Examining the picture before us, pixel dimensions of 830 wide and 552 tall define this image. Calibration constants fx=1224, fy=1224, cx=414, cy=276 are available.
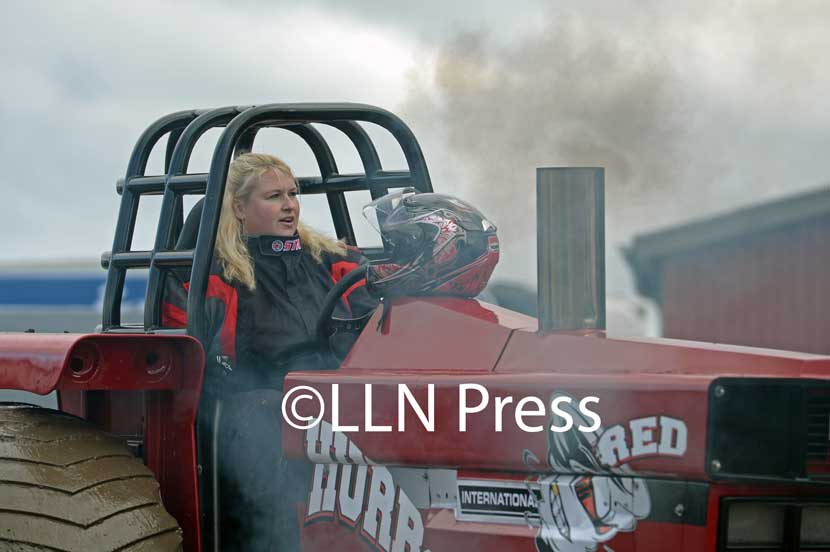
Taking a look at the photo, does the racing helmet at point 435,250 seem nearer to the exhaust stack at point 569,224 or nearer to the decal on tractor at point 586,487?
the exhaust stack at point 569,224

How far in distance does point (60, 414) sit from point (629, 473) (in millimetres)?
1700

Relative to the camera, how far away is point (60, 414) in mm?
3619

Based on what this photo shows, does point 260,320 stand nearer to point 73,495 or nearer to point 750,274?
point 73,495

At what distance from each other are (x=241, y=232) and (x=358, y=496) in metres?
1.14

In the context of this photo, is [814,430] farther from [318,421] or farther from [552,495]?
[318,421]

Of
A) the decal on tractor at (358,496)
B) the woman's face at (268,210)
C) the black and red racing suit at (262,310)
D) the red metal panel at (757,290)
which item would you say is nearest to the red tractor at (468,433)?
the decal on tractor at (358,496)

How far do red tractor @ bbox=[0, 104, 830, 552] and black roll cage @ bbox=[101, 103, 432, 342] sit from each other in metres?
0.02

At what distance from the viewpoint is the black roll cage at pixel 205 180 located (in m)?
3.71

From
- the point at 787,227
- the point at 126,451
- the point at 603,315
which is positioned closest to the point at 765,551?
the point at 603,315

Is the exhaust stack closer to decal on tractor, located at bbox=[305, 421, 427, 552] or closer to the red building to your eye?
decal on tractor, located at bbox=[305, 421, 427, 552]

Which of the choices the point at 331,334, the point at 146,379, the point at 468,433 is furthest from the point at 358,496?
the point at 146,379

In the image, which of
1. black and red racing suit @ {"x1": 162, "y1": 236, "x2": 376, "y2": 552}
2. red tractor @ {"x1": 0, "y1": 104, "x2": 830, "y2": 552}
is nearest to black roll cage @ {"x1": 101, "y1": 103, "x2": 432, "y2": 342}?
red tractor @ {"x1": 0, "y1": 104, "x2": 830, "y2": 552}

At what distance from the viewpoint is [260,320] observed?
377cm

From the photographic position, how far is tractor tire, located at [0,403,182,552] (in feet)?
10.4
